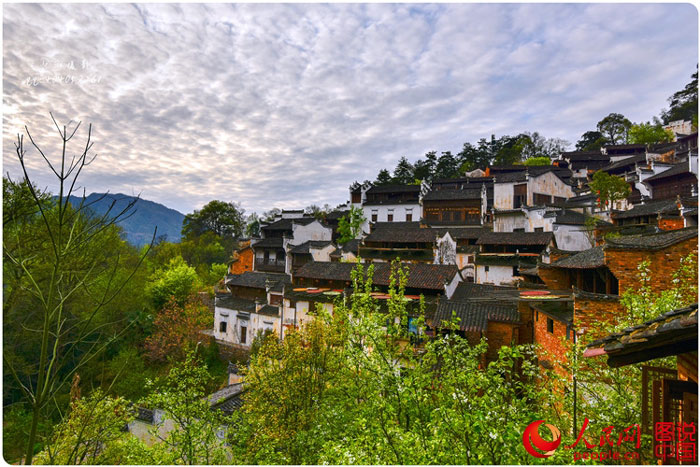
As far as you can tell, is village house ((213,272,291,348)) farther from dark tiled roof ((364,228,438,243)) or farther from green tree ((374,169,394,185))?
green tree ((374,169,394,185))

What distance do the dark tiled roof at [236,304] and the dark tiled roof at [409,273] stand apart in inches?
171

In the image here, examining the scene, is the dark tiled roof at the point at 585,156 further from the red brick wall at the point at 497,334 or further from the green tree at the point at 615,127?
the red brick wall at the point at 497,334

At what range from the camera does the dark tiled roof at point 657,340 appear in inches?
119

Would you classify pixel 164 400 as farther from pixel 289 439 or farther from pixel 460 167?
pixel 460 167

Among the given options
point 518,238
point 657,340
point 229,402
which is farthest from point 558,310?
point 518,238

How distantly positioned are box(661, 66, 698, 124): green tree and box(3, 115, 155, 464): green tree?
6689 cm

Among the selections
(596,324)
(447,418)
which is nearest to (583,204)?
(596,324)

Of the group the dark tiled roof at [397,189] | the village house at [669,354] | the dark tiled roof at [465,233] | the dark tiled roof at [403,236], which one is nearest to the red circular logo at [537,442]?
the village house at [669,354]

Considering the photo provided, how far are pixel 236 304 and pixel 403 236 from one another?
1486 centimetres

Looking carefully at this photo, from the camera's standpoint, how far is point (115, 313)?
22.6 metres

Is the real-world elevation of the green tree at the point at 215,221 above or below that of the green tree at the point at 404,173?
below

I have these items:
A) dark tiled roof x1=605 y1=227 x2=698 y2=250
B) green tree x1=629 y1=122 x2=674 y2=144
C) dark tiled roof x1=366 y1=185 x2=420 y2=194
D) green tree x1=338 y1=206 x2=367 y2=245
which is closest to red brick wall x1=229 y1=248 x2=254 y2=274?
green tree x1=338 y1=206 x2=367 y2=245

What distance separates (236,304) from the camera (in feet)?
83.3

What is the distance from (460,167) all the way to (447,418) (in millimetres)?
56101
